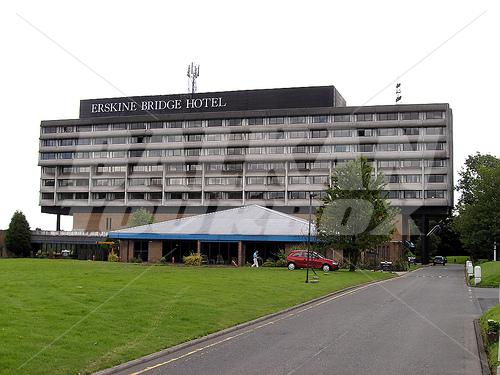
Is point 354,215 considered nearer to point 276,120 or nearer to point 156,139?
point 276,120

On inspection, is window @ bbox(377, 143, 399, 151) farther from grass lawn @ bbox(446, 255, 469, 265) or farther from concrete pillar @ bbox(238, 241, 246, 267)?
concrete pillar @ bbox(238, 241, 246, 267)

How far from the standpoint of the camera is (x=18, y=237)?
8025cm

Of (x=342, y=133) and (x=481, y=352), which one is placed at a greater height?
(x=342, y=133)

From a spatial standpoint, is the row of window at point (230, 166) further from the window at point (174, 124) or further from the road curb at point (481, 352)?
the road curb at point (481, 352)

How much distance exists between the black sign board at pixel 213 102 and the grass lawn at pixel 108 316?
79509mm

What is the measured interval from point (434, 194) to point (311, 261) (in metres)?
55.5

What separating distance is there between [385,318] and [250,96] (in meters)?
90.3

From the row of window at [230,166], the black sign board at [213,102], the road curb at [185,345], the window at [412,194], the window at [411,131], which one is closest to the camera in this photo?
the road curb at [185,345]

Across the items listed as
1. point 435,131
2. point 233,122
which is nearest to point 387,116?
point 435,131

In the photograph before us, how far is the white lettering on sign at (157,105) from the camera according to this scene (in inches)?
4277

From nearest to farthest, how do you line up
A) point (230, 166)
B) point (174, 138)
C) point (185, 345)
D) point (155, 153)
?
point (185, 345) < point (230, 166) < point (174, 138) < point (155, 153)

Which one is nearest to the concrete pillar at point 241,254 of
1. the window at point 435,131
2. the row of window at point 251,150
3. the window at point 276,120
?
Result: the row of window at point 251,150

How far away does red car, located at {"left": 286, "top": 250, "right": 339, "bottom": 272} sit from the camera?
46031 millimetres

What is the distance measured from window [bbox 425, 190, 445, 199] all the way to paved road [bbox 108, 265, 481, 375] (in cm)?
7609
